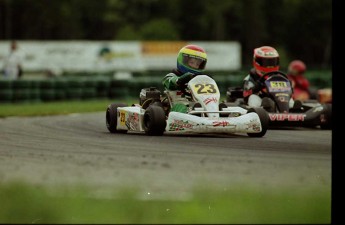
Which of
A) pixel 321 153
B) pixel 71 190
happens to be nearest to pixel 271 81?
pixel 321 153

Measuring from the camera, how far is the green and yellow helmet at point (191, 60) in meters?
8.84

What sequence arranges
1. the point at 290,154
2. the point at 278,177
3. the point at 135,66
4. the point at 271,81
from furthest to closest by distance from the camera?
the point at 135,66 → the point at 271,81 → the point at 290,154 → the point at 278,177

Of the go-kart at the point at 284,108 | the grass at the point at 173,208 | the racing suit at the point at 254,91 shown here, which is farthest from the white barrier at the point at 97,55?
the grass at the point at 173,208

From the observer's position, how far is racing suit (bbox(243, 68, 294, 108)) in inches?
430

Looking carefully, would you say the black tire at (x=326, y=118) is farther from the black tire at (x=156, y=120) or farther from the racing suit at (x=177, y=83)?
the black tire at (x=156, y=120)

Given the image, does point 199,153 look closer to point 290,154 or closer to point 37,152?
point 290,154

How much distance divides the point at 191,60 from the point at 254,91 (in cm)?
227

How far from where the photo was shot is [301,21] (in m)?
32.2

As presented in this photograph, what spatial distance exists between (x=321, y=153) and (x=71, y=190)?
107 inches

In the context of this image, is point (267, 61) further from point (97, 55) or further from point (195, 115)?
point (97, 55)

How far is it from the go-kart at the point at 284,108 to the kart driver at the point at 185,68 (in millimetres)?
1620

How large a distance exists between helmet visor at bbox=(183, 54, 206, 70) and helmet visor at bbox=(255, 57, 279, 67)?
194 centimetres

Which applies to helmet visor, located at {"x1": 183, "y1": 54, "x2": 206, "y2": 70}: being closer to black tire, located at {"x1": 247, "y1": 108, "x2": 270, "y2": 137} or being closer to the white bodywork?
the white bodywork

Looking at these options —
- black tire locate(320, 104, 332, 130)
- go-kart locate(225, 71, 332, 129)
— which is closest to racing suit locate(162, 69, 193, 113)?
go-kart locate(225, 71, 332, 129)
